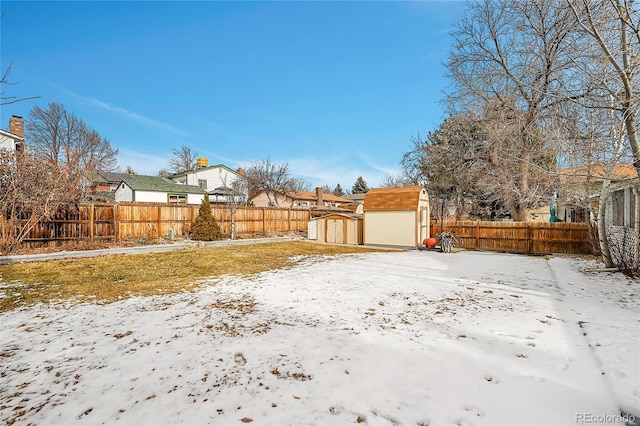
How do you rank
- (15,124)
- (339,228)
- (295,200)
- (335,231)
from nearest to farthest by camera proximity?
1. (15,124)
2. (339,228)
3. (335,231)
4. (295,200)

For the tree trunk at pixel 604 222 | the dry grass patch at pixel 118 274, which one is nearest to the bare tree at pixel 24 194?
the dry grass patch at pixel 118 274

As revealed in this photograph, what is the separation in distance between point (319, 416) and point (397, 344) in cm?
177

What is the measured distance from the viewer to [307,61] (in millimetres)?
16078

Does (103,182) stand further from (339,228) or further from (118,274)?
(118,274)

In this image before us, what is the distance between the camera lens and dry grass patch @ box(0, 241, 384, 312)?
255 inches

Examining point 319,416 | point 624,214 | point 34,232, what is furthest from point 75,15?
point 624,214

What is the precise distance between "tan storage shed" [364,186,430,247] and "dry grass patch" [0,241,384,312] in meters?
6.85

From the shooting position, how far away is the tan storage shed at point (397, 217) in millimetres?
16375

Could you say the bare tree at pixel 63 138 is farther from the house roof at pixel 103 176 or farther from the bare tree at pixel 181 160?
the bare tree at pixel 181 160

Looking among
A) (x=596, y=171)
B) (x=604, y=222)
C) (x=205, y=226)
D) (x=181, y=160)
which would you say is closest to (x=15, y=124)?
(x=205, y=226)

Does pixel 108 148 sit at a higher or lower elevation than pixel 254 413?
higher

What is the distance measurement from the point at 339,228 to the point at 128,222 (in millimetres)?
11663

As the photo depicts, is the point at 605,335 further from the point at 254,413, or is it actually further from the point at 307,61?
the point at 307,61

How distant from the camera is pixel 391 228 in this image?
1712cm
